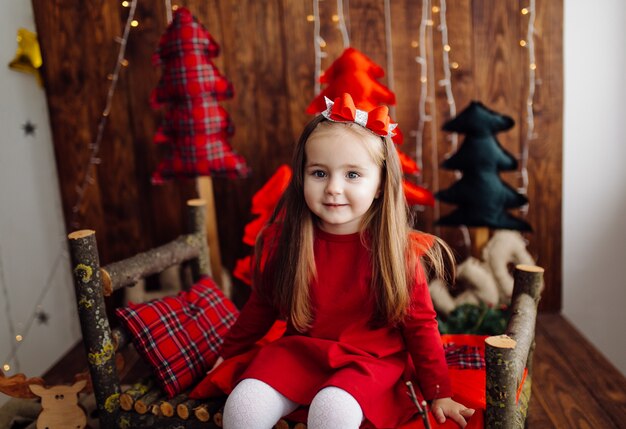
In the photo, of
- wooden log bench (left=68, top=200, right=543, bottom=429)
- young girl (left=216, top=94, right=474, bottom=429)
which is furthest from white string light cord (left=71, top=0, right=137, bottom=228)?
young girl (left=216, top=94, right=474, bottom=429)

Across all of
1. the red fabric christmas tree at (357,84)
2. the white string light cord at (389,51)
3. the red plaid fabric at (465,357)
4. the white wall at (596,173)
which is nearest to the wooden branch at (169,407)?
the red plaid fabric at (465,357)

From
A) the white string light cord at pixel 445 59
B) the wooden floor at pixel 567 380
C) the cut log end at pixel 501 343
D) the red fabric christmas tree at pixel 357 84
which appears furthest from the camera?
the white string light cord at pixel 445 59

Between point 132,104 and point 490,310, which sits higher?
point 132,104

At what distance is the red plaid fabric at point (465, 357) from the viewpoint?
1.55 meters

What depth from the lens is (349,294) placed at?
138 cm

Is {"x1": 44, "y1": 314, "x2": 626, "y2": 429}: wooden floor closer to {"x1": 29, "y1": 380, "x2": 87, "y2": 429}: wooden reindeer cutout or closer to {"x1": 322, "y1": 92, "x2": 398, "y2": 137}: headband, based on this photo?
{"x1": 29, "y1": 380, "x2": 87, "y2": 429}: wooden reindeer cutout

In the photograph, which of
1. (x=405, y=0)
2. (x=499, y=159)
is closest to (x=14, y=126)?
(x=405, y=0)

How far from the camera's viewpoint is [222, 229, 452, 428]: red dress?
1.29 m

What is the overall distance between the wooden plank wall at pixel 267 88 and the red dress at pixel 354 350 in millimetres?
1117

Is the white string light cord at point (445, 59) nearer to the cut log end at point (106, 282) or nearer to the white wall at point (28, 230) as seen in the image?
the cut log end at point (106, 282)

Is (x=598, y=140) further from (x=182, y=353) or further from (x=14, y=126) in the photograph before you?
(x=14, y=126)

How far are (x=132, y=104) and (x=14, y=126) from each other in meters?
0.46

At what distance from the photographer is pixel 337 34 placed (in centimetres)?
233

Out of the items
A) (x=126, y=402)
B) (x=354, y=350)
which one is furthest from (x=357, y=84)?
(x=126, y=402)
